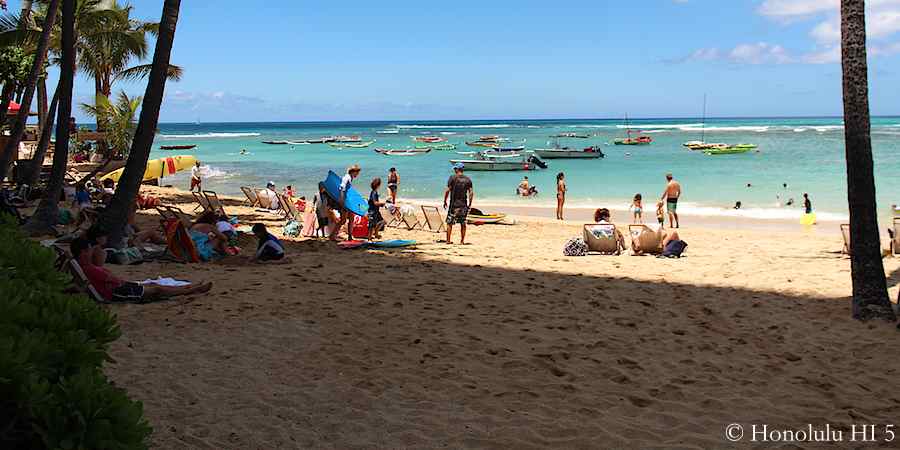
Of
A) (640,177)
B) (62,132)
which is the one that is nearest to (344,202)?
(62,132)

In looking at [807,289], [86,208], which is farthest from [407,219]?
[807,289]

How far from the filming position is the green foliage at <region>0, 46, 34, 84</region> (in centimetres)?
1448

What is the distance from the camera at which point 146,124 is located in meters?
8.57

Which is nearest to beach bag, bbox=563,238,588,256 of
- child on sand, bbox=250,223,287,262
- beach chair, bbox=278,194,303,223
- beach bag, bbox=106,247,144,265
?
child on sand, bbox=250,223,287,262

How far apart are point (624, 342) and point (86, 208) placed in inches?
345

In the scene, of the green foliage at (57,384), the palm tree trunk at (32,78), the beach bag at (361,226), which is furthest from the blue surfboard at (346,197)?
the green foliage at (57,384)

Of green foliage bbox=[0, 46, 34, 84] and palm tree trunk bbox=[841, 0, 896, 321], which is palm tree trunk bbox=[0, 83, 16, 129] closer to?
green foliage bbox=[0, 46, 34, 84]

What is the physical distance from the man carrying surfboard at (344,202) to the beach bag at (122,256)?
326 centimetres

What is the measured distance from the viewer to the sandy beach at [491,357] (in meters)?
4.00

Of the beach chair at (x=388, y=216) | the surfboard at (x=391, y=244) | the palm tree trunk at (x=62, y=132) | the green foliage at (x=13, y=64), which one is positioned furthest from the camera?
the beach chair at (x=388, y=216)

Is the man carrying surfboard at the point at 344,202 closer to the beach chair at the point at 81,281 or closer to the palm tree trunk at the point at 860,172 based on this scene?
the beach chair at the point at 81,281

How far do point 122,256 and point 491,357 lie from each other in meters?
5.20

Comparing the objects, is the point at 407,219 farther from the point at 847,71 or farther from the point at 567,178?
the point at 567,178

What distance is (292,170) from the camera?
43562mm
